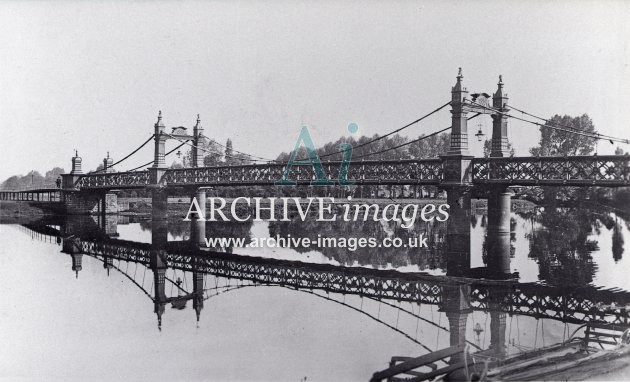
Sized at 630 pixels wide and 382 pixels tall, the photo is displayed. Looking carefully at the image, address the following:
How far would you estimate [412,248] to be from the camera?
26047mm

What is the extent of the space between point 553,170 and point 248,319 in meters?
16.5

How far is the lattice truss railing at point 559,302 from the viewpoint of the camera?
41.8ft

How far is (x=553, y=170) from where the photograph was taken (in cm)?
2409

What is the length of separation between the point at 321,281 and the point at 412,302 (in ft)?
12.4

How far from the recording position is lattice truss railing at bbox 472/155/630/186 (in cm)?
2210

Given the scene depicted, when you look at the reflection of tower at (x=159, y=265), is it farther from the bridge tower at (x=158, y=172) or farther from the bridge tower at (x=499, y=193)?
the bridge tower at (x=499, y=193)

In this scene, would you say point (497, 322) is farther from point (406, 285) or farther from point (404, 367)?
point (404, 367)

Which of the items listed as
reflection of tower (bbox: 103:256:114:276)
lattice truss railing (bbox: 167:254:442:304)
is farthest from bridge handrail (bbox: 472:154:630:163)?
reflection of tower (bbox: 103:256:114:276)

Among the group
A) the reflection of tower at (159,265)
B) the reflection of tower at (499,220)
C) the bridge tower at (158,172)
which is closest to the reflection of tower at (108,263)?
the reflection of tower at (159,265)

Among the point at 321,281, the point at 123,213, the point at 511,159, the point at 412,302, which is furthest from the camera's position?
the point at 123,213

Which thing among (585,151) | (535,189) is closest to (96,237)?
(535,189)

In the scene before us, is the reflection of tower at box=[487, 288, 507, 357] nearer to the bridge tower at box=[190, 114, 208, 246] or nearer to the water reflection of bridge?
the water reflection of bridge

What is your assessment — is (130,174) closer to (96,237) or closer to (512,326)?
(96,237)

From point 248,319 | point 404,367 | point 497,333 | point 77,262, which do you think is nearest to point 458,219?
point 497,333
